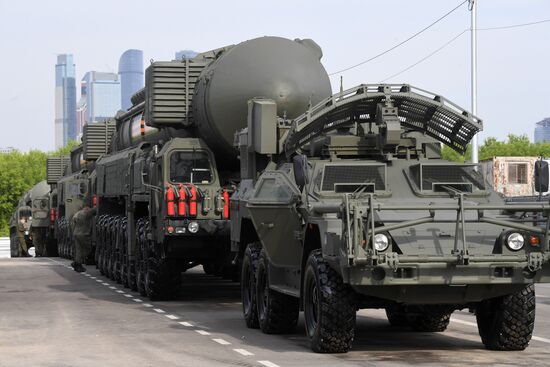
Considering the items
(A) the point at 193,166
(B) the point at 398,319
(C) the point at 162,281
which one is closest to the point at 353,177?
(B) the point at 398,319

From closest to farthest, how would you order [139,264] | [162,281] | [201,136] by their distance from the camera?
[201,136], [162,281], [139,264]

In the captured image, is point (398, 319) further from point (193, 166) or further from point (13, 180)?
point (13, 180)

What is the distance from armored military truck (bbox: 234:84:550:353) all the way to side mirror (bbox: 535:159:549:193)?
392 millimetres

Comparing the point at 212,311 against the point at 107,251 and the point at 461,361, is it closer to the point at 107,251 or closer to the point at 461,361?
the point at 461,361

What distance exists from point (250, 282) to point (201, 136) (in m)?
6.25

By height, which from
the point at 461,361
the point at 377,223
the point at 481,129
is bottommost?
the point at 461,361

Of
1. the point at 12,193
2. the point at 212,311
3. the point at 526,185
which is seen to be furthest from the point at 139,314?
the point at 12,193

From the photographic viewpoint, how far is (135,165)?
26391 mm

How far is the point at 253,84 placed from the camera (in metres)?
22.5

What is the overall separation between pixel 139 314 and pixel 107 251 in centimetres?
1169

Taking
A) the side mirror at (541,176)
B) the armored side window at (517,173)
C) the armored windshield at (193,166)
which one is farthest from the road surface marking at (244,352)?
the armored side window at (517,173)

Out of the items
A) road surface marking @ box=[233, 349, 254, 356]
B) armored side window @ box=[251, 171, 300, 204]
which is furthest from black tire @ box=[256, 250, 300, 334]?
road surface marking @ box=[233, 349, 254, 356]

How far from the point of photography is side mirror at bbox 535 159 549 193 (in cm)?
1493

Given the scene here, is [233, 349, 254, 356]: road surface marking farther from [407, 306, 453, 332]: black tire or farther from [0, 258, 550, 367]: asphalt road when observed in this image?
[407, 306, 453, 332]: black tire
